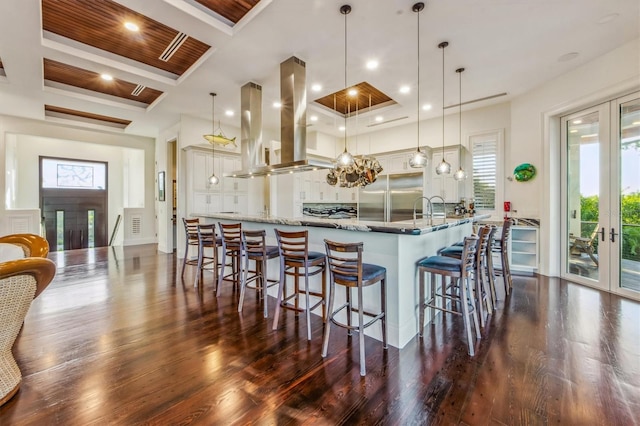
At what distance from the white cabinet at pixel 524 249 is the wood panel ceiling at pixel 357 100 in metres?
3.46

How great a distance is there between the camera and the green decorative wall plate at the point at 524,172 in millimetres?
4949

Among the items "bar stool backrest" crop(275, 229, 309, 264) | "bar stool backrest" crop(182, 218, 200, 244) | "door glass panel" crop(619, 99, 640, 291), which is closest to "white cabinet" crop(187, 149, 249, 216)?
"bar stool backrest" crop(182, 218, 200, 244)

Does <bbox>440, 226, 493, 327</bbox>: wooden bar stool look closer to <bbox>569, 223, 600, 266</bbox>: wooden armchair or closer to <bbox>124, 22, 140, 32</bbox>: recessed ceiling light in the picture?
<bbox>569, 223, 600, 266</bbox>: wooden armchair

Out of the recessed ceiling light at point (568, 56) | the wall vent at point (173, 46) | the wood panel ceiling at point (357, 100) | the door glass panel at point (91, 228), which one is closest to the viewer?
the wall vent at point (173, 46)

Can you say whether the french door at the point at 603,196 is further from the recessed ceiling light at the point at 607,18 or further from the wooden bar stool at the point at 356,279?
the wooden bar stool at the point at 356,279

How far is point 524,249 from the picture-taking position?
16.9ft

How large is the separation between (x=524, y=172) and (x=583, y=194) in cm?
91

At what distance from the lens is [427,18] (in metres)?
3.03

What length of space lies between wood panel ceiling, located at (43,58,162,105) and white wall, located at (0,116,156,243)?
2721mm

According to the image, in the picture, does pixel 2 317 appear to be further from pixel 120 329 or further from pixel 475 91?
pixel 475 91

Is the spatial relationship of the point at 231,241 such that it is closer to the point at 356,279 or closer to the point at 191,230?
the point at 191,230

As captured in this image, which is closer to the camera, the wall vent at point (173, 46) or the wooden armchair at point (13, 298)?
the wooden armchair at point (13, 298)

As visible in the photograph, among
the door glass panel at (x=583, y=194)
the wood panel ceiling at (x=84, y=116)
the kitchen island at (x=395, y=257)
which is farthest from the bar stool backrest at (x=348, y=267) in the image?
the wood panel ceiling at (x=84, y=116)

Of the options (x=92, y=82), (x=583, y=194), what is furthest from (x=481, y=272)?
(x=92, y=82)
